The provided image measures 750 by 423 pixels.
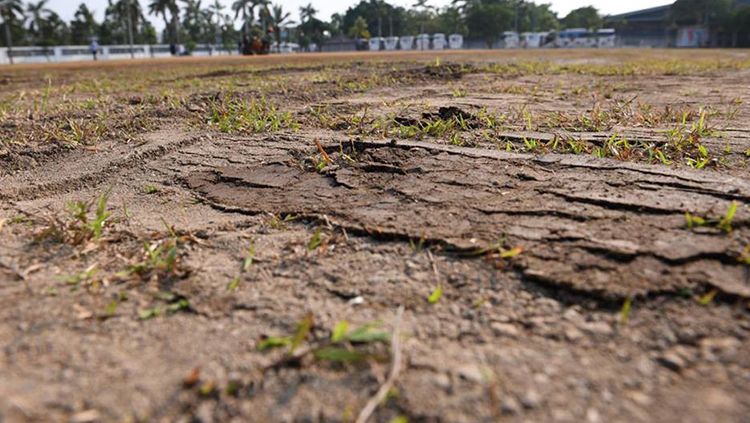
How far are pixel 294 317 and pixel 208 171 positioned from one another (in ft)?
5.60

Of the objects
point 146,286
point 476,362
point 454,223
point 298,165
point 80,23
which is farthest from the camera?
point 80,23

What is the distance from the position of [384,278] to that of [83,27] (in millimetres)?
64449

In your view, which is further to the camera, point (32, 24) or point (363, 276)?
point (32, 24)

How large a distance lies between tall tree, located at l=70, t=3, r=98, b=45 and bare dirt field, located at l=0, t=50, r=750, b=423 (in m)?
61.2

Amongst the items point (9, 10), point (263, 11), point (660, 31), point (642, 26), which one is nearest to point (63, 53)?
point (9, 10)

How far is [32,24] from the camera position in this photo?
56031 mm

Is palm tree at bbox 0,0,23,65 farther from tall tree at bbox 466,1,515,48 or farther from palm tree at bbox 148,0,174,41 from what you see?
tall tree at bbox 466,1,515,48

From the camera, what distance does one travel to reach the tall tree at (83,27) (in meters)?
55.3

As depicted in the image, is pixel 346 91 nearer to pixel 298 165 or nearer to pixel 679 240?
pixel 298 165

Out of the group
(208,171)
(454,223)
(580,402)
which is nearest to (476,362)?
(580,402)

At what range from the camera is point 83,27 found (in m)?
55.6

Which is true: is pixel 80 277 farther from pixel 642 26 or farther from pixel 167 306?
pixel 642 26

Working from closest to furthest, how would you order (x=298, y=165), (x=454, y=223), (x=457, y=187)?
1. (x=454, y=223)
2. (x=457, y=187)
3. (x=298, y=165)

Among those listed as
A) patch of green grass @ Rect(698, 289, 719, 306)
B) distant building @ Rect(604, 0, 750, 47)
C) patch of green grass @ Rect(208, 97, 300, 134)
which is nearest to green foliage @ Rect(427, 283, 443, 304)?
patch of green grass @ Rect(698, 289, 719, 306)
